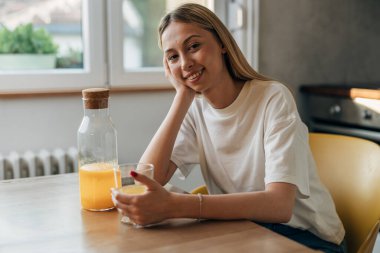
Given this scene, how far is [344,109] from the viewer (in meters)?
2.45

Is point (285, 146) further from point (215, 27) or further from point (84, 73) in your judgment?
point (84, 73)

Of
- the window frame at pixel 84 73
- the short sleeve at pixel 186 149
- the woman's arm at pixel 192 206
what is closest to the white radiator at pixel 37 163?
the window frame at pixel 84 73

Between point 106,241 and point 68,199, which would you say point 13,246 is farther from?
point 68,199

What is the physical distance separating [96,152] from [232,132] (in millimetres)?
408

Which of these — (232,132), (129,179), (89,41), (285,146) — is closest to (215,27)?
(232,132)

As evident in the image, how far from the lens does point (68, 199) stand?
1162 millimetres

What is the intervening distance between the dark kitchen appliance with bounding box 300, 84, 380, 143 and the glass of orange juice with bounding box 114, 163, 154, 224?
1.56 m

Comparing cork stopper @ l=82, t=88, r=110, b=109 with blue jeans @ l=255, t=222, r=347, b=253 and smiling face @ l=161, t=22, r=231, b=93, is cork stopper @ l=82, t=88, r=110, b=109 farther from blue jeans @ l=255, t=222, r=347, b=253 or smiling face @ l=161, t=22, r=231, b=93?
blue jeans @ l=255, t=222, r=347, b=253

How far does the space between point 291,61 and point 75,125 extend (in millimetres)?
1300

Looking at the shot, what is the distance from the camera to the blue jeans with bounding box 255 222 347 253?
4.02 feet

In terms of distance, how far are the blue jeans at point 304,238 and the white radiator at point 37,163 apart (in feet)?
4.11

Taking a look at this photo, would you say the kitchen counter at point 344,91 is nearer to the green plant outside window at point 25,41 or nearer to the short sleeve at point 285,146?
the short sleeve at point 285,146

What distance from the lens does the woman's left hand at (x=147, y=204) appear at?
0.95 metres

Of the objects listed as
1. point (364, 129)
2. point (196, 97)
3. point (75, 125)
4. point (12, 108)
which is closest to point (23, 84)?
point (12, 108)
